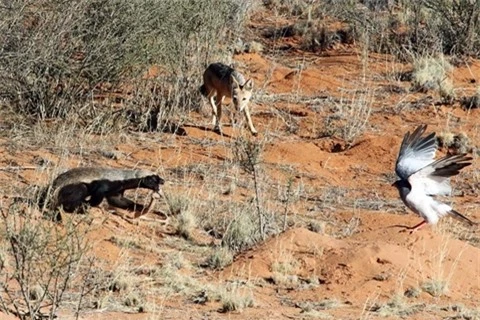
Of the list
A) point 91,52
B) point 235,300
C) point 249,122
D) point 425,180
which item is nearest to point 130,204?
point 235,300

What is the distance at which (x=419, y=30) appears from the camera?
21.8 metres

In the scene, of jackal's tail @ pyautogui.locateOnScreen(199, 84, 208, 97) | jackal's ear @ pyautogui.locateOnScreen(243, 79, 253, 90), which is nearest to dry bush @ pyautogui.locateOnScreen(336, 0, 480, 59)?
jackal's ear @ pyautogui.locateOnScreen(243, 79, 253, 90)

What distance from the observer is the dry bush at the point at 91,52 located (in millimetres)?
14383

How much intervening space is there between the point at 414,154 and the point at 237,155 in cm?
283

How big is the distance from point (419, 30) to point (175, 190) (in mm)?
10375

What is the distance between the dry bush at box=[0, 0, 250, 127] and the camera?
1438 centimetres

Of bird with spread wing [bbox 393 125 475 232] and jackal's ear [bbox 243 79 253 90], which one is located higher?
jackal's ear [bbox 243 79 253 90]

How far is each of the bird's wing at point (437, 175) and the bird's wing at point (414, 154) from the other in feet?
0.30

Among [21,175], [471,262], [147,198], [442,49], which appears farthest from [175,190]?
[442,49]

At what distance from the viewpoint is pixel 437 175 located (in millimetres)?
9984

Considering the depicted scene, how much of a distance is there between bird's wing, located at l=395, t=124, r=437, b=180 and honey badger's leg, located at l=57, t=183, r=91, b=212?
329cm

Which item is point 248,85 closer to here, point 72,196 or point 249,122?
point 249,122

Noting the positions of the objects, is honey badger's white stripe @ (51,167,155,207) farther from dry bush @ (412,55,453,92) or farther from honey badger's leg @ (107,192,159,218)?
dry bush @ (412,55,453,92)

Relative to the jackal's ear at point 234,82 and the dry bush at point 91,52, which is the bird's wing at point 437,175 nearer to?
the dry bush at point 91,52
